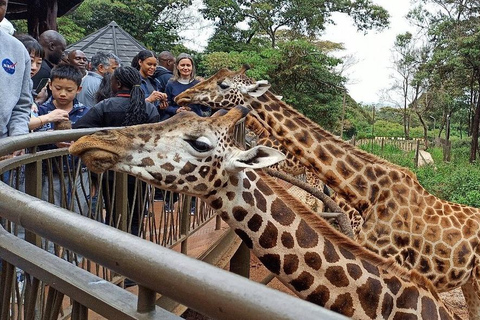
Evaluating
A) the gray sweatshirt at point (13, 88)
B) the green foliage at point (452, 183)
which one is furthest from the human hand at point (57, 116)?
the green foliage at point (452, 183)

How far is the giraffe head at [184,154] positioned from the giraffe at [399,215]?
1696mm

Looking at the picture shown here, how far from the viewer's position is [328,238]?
2391 millimetres

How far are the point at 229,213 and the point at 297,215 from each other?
13.1 inches

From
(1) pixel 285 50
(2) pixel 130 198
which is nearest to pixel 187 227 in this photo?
(2) pixel 130 198

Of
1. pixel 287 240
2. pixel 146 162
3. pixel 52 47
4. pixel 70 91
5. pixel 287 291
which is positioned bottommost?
pixel 287 291

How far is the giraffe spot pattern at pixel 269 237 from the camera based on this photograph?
2.38 metres

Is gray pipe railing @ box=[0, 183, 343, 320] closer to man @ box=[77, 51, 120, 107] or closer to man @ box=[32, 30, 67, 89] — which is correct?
man @ box=[77, 51, 120, 107]

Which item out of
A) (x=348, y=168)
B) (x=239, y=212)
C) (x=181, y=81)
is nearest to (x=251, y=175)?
(x=239, y=212)

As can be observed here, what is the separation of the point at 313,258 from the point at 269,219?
0.91ft

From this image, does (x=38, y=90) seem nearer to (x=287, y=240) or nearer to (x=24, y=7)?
(x=287, y=240)

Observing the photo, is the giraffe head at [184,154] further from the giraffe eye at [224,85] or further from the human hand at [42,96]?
the giraffe eye at [224,85]

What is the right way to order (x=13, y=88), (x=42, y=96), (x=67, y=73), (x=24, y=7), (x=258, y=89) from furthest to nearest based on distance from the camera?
1. (x=24, y=7)
2. (x=258, y=89)
3. (x=42, y=96)
4. (x=67, y=73)
5. (x=13, y=88)

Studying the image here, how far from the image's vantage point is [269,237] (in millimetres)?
2391

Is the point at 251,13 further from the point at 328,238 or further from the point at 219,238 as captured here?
the point at 328,238
